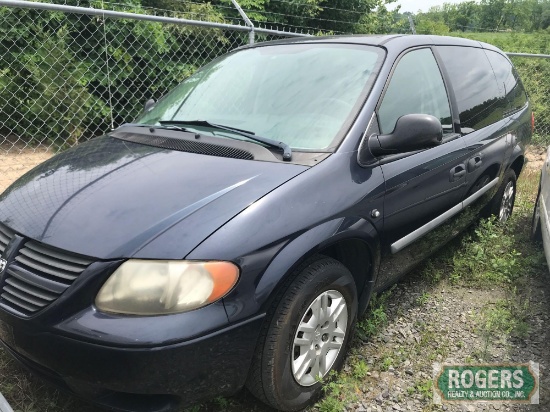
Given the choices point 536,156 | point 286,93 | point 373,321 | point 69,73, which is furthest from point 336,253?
point 536,156

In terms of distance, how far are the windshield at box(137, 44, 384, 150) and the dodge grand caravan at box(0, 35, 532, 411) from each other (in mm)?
12

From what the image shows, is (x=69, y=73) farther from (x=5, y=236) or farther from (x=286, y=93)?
(x=5, y=236)

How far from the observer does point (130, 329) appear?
1665 millimetres

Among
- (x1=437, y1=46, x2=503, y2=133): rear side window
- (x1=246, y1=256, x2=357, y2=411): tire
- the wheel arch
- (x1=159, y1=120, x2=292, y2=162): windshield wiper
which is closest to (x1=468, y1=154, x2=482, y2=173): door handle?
(x1=437, y1=46, x2=503, y2=133): rear side window

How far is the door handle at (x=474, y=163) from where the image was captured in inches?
130

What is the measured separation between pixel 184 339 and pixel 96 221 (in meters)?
0.59

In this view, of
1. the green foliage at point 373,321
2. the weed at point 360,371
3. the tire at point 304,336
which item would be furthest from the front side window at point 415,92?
the weed at point 360,371

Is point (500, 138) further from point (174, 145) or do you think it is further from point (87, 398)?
point (87, 398)

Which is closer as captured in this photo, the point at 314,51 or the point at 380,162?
the point at 380,162

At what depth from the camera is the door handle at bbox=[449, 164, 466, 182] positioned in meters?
3.08

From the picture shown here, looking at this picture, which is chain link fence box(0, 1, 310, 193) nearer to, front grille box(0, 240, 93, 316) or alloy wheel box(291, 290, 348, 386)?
front grille box(0, 240, 93, 316)

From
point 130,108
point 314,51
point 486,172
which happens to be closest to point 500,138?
point 486,172

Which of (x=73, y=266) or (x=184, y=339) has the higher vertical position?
(x=73, y=266)

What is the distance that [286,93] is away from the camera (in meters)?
2.69
